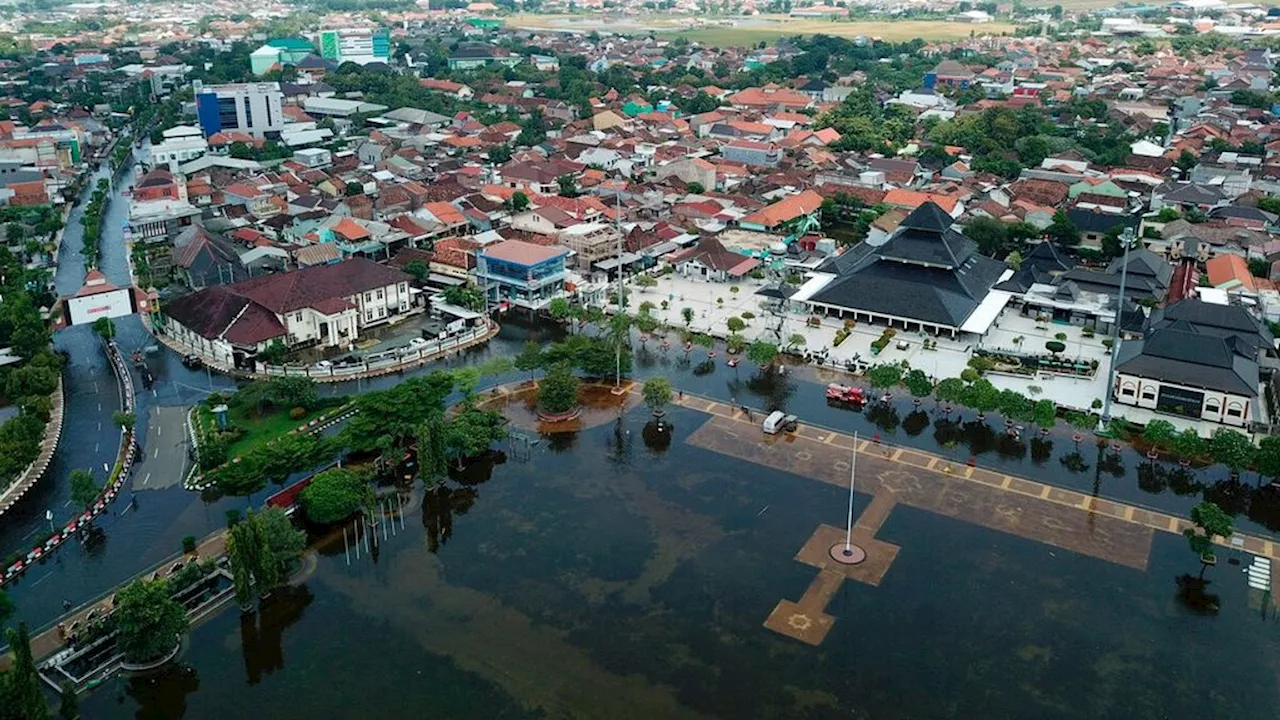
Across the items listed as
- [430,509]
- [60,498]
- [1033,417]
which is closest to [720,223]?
[1033,417]

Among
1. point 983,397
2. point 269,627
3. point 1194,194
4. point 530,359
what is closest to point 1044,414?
point 983,397

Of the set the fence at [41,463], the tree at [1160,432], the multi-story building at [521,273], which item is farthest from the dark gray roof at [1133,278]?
the fence at [41,463]

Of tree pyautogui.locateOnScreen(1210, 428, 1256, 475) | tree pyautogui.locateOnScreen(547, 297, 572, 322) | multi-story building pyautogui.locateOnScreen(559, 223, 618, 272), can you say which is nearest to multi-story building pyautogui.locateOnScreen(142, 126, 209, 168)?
multi-story building pyautogui.locateOnScreen(559, 223, 618, 272)

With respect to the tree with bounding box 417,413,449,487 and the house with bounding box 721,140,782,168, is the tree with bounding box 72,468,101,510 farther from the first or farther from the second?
the house with bounding box 721,140,782,168

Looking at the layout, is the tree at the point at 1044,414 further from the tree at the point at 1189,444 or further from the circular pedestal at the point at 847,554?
the circular pedestal at the point at 847,554

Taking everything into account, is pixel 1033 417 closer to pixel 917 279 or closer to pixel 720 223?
pixel 917 279

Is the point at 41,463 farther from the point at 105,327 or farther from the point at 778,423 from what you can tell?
the point at 778,423
